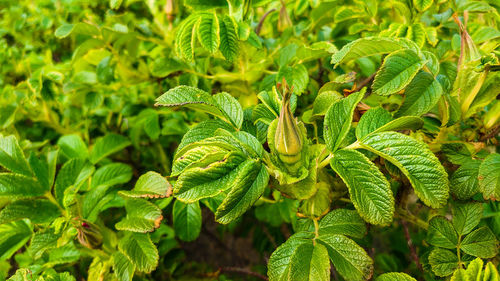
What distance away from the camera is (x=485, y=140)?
924 millimetres

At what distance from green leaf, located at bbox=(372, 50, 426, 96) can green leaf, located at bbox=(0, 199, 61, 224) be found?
34.9 inches

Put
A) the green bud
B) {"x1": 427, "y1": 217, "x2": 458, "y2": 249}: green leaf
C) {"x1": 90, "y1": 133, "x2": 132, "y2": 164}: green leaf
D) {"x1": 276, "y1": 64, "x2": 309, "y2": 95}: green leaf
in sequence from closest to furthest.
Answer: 1. the green bud
2. {"x1": 427, "y1": 217, "x2": 458, "y2": 249}: green leaf
3. {"x1": 276, "y1": 64, "x2": 309, "y2": 95}: green leaf
4. {"x1": 90, "y1": 133, "x2": 132, "y2": 164}: green leaf

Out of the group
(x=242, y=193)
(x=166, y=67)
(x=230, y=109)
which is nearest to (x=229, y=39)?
(x=230, y=109)

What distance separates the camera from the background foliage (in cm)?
67

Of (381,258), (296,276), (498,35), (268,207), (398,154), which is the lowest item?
(381,258)

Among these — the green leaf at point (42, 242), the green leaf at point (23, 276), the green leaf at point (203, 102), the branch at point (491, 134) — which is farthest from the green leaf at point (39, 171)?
the branch at point (491, 134)

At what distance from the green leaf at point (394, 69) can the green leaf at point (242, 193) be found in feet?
1.06

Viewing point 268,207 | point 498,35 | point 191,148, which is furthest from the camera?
point 268,207

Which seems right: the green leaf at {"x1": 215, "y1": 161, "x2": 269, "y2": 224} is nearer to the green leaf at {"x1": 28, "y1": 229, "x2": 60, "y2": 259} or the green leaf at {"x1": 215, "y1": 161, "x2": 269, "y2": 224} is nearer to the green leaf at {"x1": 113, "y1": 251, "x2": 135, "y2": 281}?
the green leaf at {"x1": 113, "y1": 251, "x2": 135, "y2": 281}

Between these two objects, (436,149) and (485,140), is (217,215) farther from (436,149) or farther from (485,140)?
(485,140)

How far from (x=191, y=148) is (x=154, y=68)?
21.1 inches

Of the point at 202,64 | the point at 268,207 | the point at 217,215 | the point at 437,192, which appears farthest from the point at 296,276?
the point at 202,64

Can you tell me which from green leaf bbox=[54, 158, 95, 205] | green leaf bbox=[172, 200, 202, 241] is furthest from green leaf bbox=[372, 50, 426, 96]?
green leaf bbox=[54, 158, 95, 205]

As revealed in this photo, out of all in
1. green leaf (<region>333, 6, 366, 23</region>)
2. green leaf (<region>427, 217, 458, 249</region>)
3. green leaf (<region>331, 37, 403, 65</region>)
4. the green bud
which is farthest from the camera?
green leaf (<region>333, 6, 366, 23</region>)
